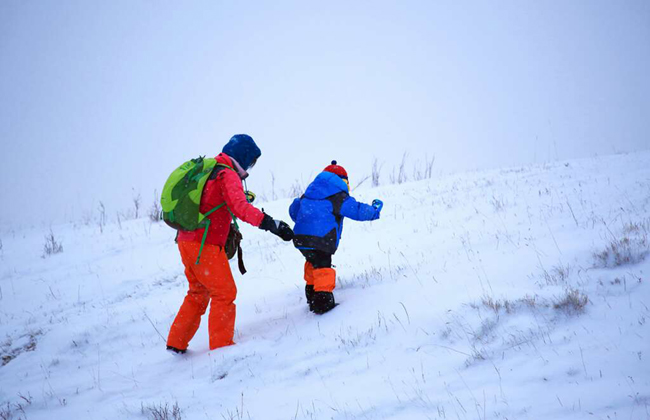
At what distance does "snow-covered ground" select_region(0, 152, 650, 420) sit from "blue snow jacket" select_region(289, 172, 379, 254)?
749mm

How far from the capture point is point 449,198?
8422 mm

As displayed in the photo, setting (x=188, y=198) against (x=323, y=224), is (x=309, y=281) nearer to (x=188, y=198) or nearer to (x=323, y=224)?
(x=323, y=224)

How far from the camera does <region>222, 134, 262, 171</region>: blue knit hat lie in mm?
3852

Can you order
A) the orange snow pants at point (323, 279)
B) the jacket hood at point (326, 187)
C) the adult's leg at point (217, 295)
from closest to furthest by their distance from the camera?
the adult's leg at point (217, 295)
the orange snow pants at point (323, 279)
the jacket hood at point (326, 187)

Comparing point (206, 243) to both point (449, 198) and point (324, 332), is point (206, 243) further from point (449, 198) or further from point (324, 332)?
point (449, 198)

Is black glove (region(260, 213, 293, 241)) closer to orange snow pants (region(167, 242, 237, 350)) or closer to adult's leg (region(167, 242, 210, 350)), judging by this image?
orange snow pants (region(167, 242, 237, 350))

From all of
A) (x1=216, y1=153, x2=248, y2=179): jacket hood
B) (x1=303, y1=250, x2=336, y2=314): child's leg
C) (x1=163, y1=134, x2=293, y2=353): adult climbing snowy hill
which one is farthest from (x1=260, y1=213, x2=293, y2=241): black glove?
(x1=216, y1=153, x2=248, y2=179): jacket hood

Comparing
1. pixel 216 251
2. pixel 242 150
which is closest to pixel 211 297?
pixel 216 251

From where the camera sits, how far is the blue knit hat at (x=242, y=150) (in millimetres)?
3852

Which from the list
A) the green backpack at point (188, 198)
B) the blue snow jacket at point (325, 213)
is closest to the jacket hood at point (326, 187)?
the blue snow jacket at point (325, 213)

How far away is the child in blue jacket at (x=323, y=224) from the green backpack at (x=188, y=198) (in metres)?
1.01

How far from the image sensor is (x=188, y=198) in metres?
3.44

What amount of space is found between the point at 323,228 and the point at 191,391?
1900 mm

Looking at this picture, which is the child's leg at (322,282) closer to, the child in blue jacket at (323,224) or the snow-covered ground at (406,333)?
the child in blue jacket at (323,224)
